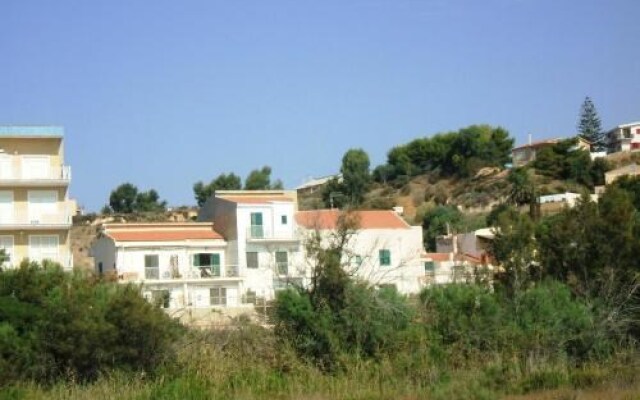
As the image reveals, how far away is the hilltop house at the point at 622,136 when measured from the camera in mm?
104000

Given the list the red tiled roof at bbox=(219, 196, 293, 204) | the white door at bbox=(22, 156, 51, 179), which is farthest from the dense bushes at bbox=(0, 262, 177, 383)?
the red tiled roof at bbox=(219, 196, 293, 204)

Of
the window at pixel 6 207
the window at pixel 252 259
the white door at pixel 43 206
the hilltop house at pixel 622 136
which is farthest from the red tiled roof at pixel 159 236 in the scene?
the hilltop house at pixel 622 136

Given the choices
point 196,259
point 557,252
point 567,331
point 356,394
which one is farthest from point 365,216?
point 356,394

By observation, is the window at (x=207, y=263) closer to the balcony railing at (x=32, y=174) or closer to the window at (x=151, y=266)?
the window at (x=151, y=266)

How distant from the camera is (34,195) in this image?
47.1 meters

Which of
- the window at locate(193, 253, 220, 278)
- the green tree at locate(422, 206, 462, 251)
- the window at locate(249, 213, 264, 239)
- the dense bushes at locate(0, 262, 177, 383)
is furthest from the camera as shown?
the green tree at locate(422, 206, 462, 251)

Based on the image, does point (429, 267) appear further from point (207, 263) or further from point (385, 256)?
point (207, 263)

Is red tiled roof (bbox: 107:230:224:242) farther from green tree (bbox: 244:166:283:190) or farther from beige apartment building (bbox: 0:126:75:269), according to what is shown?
green tree (bbox: 244:166:283:190)

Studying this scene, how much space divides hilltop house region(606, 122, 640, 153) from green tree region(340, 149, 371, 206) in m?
29.0

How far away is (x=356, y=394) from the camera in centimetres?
1820

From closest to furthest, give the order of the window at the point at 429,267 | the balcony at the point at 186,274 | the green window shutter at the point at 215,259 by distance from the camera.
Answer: the balcony at the point at 186,274 → the green window shutter at the point at 215,259 → the window at the point at 429,267

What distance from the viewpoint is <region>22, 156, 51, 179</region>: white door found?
4706cm

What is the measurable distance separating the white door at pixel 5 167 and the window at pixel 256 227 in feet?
46.1

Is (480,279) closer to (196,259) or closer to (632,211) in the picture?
(632,211)
